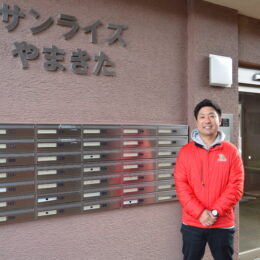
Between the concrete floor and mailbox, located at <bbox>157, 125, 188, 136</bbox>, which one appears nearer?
mailbox, located at <bbox>157, 125, 188, 136</bbox>

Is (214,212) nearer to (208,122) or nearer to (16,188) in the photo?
(208,122)

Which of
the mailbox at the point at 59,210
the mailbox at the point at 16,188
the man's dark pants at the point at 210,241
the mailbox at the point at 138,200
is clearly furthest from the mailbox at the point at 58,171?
the man's dark pants at the point at 210,241

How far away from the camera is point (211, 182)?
2.27 meters

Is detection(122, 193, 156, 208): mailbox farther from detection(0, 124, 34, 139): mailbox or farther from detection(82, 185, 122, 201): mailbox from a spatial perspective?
detection(0, 124, 34, 139): mailbox

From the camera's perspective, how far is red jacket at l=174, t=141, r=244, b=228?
225cm

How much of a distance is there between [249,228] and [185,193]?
3267 millimetres

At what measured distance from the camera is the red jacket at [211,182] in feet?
7.38

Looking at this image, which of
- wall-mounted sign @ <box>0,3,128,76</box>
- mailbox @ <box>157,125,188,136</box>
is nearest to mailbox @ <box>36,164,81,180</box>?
wall-mounted sign @ <box>0,3,128,76</box>

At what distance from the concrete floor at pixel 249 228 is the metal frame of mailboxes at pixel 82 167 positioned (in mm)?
1689

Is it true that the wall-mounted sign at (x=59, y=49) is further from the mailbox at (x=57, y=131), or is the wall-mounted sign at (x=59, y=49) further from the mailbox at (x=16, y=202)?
the mailbox at (x=16, y=202)

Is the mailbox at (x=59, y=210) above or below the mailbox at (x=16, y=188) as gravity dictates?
below

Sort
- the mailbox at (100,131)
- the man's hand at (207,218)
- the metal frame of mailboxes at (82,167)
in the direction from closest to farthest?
the man's hand at (207,218) < the metal frame of mailboxes at (82,167) < the mailbox at (100,131)

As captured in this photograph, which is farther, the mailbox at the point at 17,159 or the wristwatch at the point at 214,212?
the mailbox at the point at 17,159

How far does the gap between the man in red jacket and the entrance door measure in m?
1.94
